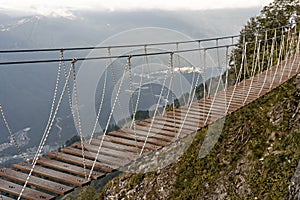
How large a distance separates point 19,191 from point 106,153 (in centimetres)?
82

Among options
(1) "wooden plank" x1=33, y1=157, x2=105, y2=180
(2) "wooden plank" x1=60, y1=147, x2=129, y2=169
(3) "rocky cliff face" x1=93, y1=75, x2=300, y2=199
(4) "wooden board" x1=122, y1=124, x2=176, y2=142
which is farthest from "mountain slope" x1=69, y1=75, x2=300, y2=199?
(1) "wooden plank" x1=33, y1=157, x2=105, y2=180

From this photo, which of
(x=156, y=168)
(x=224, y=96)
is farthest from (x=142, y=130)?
(x=156, y=168)

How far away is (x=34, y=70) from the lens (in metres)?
80.8

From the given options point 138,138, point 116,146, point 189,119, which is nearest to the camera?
point 116,146

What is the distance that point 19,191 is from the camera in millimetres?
2400

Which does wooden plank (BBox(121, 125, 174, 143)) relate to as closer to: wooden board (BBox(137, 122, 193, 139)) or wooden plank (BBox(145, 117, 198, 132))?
wooden board (BBox(137, 122, 193, 139))

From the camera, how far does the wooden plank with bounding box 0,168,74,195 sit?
2408 millimetres

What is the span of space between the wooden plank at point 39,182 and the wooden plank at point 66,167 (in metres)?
0.20

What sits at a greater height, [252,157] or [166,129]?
[166,129]

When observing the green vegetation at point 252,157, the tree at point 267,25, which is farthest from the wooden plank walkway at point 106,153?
the tree at point 267,25

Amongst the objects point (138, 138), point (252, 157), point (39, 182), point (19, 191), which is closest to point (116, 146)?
point (138, 138)

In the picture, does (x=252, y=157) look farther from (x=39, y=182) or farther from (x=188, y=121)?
(x=39, y=182)

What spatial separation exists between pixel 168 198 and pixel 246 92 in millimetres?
3284

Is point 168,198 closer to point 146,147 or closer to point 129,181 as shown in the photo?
point 129,181
